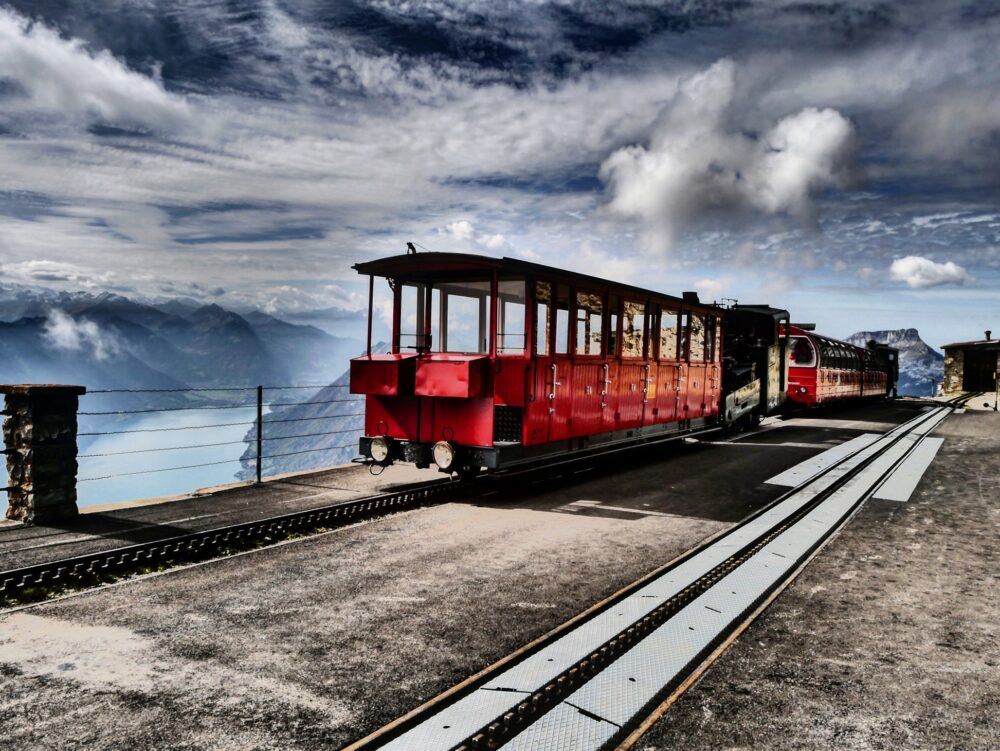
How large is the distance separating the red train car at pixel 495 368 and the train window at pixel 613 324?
2 cm

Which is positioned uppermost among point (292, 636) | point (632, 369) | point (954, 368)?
point (954, 368)

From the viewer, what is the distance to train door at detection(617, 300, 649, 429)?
1095cm

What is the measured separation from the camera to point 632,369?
36.9 ft

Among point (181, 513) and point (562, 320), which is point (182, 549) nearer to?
point (181, 513)

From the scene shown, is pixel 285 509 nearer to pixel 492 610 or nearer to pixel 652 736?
pixel 492 610

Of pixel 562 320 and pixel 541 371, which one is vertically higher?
pixel 562 320

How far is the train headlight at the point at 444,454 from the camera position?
28.3 feet

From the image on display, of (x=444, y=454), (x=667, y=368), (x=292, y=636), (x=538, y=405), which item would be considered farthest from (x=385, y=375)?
(x=667, y=368)

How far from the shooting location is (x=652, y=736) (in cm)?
309

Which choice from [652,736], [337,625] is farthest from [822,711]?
[337,625]

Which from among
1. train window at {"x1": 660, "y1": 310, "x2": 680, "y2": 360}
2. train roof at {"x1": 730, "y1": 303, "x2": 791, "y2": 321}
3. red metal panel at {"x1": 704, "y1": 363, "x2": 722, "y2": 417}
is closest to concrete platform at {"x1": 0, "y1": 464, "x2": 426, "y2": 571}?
train window at {"x1": 660, "y1": 310, "x2": 680, "y2": 360}

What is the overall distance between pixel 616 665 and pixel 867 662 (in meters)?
1.50

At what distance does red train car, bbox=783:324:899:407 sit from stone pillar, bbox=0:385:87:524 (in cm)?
1975

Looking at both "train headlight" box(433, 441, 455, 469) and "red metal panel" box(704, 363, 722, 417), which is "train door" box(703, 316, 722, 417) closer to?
"red metal panel" box(704, 363, 722, 417)
